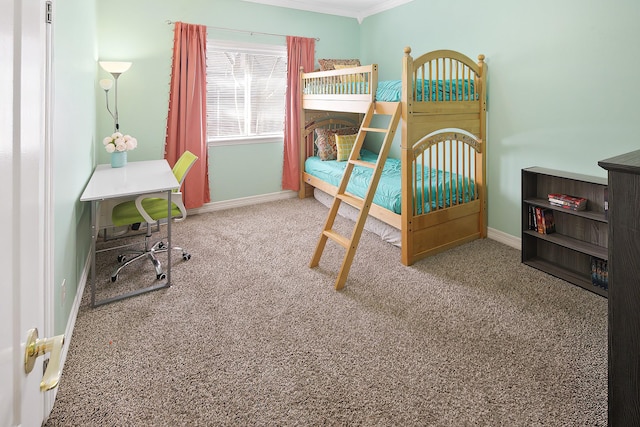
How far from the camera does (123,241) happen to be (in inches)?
146

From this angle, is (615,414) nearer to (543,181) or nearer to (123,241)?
(543,181)

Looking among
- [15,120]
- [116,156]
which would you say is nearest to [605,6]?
[15,120]

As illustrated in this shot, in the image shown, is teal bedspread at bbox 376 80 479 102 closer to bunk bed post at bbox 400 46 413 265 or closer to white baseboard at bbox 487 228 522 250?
bunk bed post at bbox 400 46 413 265

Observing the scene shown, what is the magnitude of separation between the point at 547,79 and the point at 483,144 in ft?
2.46

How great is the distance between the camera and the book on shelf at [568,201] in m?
2.80

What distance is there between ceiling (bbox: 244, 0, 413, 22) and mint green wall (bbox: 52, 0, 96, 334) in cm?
245

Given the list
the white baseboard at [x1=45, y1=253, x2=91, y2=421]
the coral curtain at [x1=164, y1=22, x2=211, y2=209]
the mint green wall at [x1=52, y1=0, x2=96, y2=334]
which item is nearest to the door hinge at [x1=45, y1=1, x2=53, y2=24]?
the mint green wall at [x1=52, y1=0, x2=96, y2=334]

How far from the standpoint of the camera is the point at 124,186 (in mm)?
2773

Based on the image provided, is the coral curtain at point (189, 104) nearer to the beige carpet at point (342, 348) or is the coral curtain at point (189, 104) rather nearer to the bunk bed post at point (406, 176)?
the beige carpet at point (342, 348)

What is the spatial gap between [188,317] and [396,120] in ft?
6.99

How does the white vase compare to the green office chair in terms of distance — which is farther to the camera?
the white vase

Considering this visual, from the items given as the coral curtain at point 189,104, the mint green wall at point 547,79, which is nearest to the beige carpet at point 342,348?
the mint green wall at point 547,79

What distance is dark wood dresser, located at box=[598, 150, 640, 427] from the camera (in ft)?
3.38

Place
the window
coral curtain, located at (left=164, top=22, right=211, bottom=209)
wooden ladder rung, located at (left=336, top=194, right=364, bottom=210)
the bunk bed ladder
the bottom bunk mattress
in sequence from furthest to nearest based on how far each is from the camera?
1. the window
2. coral curtain, located at (left=164, top=22, right=211, bottom=209)
3. the bottom bunk mattress
4. wooden ladder rung, located at (left=336, top=194, right=364, bottom=210)
5. the bunk bed ladder
